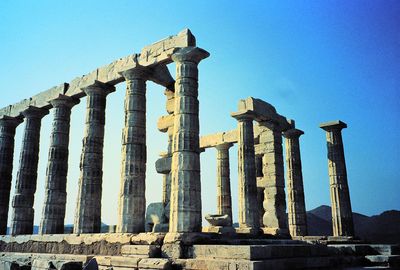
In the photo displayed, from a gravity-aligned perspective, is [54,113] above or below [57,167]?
above

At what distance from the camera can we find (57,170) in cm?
1947

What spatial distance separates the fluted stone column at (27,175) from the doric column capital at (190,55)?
443 inches

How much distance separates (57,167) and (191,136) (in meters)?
9.39

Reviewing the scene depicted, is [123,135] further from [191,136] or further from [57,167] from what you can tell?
[57,167]

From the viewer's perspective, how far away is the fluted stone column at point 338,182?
72.7ft

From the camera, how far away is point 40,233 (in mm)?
18406

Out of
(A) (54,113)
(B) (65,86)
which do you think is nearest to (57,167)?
(A) (54,113)

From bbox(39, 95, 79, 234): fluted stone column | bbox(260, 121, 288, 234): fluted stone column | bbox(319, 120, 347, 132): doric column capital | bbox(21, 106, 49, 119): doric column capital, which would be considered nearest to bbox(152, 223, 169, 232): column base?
bbox(39, 95, 79, 234): fluted stone column

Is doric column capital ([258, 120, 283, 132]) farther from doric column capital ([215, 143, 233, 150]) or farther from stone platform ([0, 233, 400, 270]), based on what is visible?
stone platform ([0, 233, 400, 270])

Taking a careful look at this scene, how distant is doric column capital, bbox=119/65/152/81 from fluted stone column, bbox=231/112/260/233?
658cm

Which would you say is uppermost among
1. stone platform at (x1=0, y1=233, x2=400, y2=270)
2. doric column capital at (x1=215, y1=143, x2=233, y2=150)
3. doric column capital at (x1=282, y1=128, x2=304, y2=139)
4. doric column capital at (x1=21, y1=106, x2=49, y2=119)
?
doric column capital at (x1=21, y1=106, x2=49, y2=119)

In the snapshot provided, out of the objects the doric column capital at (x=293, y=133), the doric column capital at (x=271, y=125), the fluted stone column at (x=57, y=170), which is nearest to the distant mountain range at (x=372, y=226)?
the doric column capital at (x=293, y=133)

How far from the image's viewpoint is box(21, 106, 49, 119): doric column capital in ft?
70.8

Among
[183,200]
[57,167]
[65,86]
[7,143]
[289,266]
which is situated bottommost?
[289,266]
